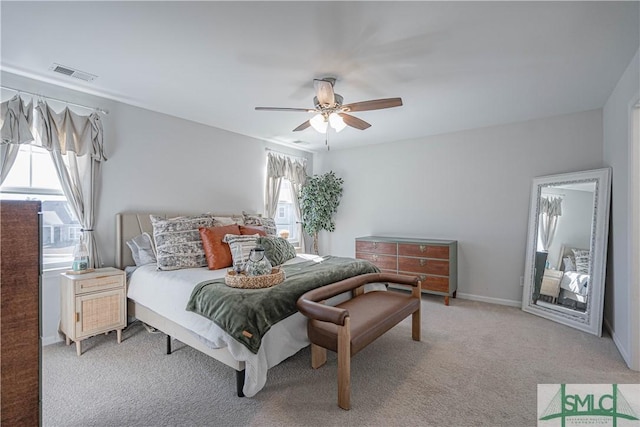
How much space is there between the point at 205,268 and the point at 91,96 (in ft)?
7.37

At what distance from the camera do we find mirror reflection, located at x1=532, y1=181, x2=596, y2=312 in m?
3.39

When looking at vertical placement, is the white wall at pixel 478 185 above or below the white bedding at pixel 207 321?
above

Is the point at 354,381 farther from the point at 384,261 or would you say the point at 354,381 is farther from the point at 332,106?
the point at 384,261

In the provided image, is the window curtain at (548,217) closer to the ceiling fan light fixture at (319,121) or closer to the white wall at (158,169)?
the ceiling fan light fixture at (319,121)

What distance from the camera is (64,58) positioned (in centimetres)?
250

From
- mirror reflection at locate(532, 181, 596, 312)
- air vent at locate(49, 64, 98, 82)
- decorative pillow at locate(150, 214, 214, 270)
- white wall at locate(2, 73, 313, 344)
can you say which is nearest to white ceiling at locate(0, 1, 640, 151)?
air vent at locate(49, 64, 98, 82)

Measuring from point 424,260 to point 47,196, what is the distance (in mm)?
4512

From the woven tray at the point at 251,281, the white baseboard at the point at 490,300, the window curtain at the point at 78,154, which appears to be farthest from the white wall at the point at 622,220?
the window curtain at the point at 78,154

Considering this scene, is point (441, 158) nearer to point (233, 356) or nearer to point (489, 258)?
point (489, 258)

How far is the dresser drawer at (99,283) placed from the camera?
2697mm

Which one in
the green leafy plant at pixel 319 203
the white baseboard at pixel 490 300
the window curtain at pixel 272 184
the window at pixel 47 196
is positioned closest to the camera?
the window at pixel 47 196

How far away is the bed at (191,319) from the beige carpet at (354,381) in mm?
226

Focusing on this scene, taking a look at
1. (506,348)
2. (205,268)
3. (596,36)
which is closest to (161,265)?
(205,268)

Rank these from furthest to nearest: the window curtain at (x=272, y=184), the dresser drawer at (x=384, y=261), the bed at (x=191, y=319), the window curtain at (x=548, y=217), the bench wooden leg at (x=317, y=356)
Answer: the window curtain at (x=272, y=184), the dresser drawer at (x=384, y=261), the window curtain at (x=548, y=217), the bench wooden leg at (x=317, y=356), the bed at (x=191, y=319)
